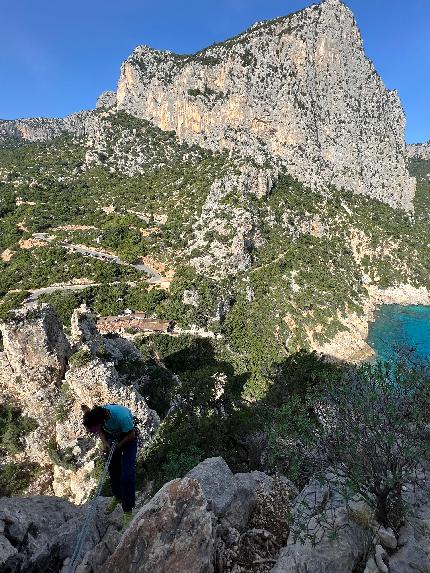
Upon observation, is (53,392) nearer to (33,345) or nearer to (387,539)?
(33,345)

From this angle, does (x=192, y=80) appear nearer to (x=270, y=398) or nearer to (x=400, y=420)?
(x=270, y=398)

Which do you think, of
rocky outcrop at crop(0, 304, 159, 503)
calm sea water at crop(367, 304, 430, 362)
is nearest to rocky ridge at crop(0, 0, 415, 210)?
calm sea water at crop(367, 304, 430, 362)

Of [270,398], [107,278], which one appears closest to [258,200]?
[107,278]

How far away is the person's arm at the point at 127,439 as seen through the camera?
338 inches

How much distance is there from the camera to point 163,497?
8203 millimetres

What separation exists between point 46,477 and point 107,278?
50.9 m

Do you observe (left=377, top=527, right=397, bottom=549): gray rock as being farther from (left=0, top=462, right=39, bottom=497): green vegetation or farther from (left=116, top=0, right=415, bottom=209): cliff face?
(left=116, top=0, right=415, bottom=209): cliff face

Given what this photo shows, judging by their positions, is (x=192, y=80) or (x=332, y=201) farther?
(x=192, y=80)

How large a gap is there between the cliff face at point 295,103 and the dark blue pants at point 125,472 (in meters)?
109

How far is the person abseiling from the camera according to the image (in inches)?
323

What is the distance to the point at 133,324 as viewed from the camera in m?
55.4

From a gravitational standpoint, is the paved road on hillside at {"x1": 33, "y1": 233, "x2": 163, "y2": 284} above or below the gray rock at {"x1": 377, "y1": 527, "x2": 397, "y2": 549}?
above

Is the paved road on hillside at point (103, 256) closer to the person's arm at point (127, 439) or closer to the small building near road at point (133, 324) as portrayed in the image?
the small building near road at point (133, 324)

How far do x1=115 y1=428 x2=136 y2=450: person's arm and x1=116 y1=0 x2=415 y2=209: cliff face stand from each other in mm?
109378
